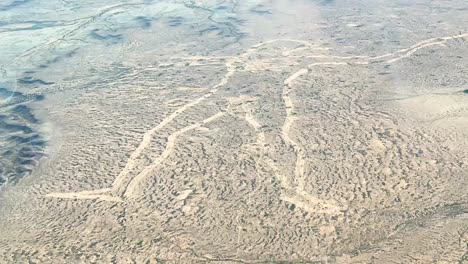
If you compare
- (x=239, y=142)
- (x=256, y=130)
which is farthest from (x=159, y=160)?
(x=256, y=130)

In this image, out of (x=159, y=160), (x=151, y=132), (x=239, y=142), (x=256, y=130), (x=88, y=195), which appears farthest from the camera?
(x=151, y=132)

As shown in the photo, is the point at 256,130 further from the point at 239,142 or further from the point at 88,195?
the point at 88,195

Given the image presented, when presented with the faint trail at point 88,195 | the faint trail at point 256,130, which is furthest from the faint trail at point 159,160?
the faint trail at point 88,195

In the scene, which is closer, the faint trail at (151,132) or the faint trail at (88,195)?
the faint trail at (88,195)

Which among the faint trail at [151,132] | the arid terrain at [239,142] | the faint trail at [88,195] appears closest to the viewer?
the arid terrain at [239,142]

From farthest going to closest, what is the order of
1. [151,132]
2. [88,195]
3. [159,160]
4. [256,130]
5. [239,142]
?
[151,132] → [256,130] → [239,142] → [159,160] → [88,195]

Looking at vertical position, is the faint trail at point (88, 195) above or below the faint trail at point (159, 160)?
below

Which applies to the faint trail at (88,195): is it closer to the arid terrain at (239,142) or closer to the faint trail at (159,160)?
the arid terrain at (239,142)
